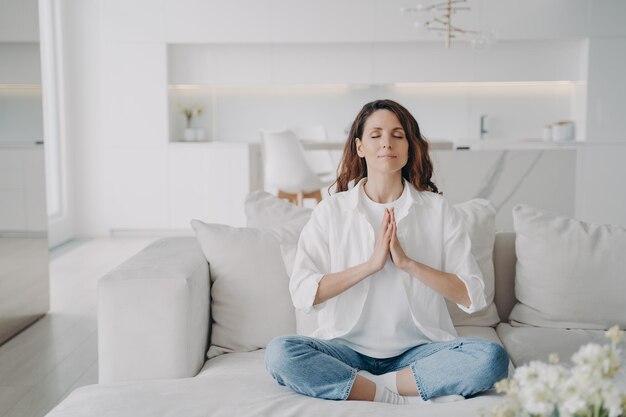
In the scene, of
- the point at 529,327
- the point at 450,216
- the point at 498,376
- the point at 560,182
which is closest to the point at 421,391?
the point at 498,376

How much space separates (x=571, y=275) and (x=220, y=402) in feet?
4.07

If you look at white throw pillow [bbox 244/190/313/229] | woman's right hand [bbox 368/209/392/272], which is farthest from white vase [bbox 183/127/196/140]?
woman's right hand [bbox 368/209/392/272]

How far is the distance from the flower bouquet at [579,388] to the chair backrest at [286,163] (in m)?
5.33

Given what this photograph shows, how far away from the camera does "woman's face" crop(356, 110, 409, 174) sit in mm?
2348

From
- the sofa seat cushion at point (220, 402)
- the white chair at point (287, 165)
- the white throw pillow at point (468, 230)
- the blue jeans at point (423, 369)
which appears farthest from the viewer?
the white chair at point (287, 165)

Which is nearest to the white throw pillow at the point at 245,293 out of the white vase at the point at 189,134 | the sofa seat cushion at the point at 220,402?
the sofa seat cushion at the point at 220,402

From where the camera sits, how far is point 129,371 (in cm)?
227

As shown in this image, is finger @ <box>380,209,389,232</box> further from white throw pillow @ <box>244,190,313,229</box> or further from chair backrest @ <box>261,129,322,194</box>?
chair backrest @ <box>261,129,322,194</box>

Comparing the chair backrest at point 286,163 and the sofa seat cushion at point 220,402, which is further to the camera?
the chair backrest at point 286,163

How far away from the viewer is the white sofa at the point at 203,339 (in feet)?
6.60

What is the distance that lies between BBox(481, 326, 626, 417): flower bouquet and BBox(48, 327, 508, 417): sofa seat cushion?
844 mm

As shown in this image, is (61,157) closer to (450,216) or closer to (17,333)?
(17,333)

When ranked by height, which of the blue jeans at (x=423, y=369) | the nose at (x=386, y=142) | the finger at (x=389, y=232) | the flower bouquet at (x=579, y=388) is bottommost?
the blue jeans at (x=423, y=369)

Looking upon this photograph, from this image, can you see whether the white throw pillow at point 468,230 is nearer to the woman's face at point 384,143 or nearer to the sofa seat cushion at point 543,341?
the sofa seat cushion at point 543,341
